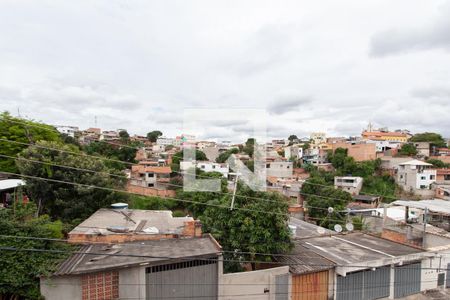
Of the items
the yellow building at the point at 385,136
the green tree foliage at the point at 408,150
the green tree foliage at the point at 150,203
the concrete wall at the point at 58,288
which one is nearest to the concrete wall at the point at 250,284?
the concrete wall at the point at 58,288

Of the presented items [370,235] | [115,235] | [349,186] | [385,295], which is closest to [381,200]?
[349,186]

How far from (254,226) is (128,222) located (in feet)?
13.8

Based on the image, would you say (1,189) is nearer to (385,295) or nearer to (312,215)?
(385,295)

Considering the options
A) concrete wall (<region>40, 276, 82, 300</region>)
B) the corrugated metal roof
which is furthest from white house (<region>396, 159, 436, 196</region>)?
concrete wall (<region>40, 276, 82, 300</region>)

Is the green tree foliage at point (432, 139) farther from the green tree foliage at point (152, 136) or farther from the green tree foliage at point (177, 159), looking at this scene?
the green tree foliage at point (152, 136)

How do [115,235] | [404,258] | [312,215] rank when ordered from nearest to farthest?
[115,235], [404,258], [312,215]

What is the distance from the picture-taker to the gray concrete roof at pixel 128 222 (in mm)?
7866

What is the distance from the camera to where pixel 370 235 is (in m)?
10.8

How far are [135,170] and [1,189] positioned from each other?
50.5 feet

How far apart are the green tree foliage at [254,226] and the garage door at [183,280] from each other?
1252 mm

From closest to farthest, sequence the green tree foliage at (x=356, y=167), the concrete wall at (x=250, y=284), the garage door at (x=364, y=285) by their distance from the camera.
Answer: the concrete wall at (x=250, y=284)
the garage door at (x=364, y=285)
the green tree foliage at (x=356, y=167)

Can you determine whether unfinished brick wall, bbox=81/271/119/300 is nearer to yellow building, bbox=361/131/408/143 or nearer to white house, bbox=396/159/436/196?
white house, bbox=396/159/436/196

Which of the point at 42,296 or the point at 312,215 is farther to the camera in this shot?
the point at 312,215

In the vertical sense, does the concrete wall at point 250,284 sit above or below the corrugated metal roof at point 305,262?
below
